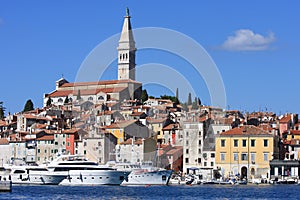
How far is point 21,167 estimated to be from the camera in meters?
76.0

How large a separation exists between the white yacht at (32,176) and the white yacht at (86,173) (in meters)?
0.71

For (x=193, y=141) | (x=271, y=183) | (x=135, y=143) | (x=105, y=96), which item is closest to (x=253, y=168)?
(x=271, y=183)

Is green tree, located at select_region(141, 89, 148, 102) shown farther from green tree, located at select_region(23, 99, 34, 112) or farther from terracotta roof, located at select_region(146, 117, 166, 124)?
terracotta roof, located at select_region(146, 117, 166, 124)

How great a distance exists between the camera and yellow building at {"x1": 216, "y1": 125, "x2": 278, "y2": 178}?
80250 millimetres

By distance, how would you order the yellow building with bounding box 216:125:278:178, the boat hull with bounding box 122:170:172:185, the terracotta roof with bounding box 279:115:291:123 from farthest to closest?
the terracotta roof with bounding box 279:115:291:123 < the yellow building with bounding box 216:125:278:178 < the boat hull with bounding box 122:170:172:185

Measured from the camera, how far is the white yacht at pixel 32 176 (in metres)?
72.9

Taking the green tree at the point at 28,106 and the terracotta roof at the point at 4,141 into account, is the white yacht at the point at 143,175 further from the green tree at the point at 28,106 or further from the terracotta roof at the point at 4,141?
the green tree at the point at 28,106

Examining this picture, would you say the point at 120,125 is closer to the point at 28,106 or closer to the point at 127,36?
the point at 28,106

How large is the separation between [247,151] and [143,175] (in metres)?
12.7

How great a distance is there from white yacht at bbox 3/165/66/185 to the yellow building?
56.9ft

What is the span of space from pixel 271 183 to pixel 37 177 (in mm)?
21597

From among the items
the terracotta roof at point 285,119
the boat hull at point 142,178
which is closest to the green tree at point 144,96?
the terracotta roof at point 285,119

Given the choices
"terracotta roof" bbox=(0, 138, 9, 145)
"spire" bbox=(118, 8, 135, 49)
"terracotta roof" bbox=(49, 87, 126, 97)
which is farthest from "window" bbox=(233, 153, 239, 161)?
"spire" bbox=(118, 8, 135, 49)

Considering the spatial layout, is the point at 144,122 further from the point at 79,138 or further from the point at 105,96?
the point at 105,96
